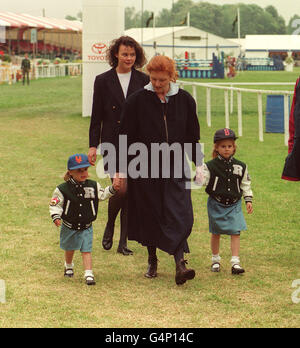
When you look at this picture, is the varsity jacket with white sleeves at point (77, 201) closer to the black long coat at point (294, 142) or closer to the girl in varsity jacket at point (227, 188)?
the girl in varsity jacket at point (227, 188)

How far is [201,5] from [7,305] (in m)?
154

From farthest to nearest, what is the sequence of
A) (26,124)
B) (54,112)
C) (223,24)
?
(223,24), (54,112), (26,124)

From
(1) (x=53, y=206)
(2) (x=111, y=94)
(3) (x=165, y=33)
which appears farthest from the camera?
(3) (x=165, y=33)

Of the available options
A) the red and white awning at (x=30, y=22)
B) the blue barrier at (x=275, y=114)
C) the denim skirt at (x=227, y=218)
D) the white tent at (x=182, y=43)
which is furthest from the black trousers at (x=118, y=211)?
the white tent at (x=182, y=43)

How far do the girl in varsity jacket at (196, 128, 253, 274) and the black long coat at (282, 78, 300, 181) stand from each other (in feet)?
1.30

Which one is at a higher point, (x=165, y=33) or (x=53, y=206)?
(x=165, y=33)

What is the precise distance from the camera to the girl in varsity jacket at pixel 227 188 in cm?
649

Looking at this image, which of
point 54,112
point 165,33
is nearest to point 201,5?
point 165,33

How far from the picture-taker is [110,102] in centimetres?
722

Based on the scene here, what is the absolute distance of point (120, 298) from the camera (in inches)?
227

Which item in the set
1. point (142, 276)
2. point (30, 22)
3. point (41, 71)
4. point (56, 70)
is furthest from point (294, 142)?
point (30, 22)
